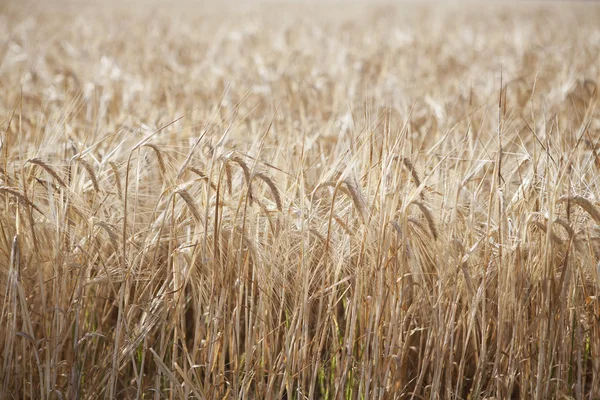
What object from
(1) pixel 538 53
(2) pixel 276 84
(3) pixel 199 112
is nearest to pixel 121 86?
(2) pixel 276 84

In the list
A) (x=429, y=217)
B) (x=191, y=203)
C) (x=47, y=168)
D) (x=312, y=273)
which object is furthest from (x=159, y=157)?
(x=429, y=217)

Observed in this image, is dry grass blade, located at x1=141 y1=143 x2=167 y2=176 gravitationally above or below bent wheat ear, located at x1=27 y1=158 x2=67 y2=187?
above

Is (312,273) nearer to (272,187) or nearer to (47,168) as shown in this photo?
(272,187)

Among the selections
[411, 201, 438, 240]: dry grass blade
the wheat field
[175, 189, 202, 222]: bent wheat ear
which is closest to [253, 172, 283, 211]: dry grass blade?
the wheat field

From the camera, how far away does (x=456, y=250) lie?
1465 mm

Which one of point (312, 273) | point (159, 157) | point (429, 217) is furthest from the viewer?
point (312, 273)

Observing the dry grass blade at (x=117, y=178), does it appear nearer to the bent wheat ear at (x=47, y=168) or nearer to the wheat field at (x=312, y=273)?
the wheat field at (x=312, y=273)

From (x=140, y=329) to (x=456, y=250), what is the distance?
87 cm

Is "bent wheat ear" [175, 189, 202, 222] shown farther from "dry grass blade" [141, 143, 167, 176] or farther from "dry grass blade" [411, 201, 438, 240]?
"dry grass blade" [411, 201, 438, 240]

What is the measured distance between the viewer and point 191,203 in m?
1.42

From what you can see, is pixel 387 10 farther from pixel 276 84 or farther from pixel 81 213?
pixel 81 213

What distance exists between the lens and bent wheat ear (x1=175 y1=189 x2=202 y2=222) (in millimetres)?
1405

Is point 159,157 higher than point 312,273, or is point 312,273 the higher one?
point 159,157

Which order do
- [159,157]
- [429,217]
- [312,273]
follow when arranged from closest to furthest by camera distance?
[429,217] < [159,157] < [312,273]
